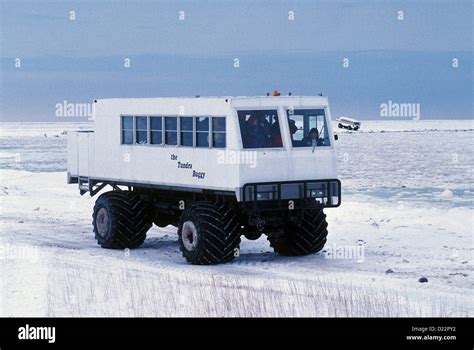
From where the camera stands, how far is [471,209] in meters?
27.9

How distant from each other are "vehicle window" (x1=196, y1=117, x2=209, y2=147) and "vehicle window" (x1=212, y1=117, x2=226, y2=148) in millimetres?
217

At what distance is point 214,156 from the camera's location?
19.2m

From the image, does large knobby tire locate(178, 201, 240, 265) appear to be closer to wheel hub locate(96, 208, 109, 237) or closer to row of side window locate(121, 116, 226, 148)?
row of side window locate(121, 116, 226, 148)

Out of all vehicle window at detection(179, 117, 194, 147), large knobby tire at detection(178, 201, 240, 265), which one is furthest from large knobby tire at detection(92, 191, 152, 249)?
large knobby tire at detection(178, 201, 240, 265)

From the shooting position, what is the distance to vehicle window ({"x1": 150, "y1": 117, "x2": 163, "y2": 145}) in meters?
20.8

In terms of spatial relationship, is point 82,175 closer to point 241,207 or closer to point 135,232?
point 135,232

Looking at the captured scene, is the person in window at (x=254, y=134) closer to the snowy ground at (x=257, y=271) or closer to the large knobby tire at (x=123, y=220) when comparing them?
the snowy ground at (x=257, y=271)

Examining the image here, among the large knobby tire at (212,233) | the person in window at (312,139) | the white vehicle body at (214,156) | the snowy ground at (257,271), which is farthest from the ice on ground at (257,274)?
the person in window at (312,139)

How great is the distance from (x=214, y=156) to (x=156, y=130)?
226cm

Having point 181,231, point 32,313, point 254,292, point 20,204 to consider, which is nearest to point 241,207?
point 181,231

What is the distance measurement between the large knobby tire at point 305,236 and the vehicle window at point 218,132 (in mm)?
2340

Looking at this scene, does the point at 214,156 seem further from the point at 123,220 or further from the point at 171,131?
the point at 123,220

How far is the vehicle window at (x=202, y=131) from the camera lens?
19.6 meters

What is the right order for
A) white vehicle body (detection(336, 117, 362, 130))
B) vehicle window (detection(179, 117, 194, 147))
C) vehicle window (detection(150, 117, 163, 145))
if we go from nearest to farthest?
vehicle window (detection(179, 117, 194, 147)) < vehicle window (detection(150, 117, 163, 145)) < white vehicle body (detection(336, 117, 362, 130))
